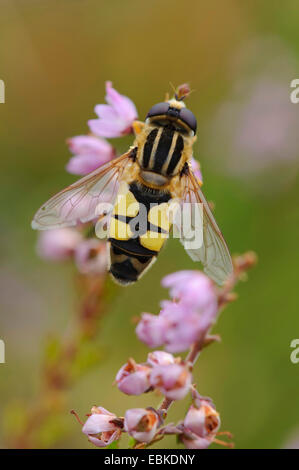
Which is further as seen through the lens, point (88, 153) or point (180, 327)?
point (88, 153)

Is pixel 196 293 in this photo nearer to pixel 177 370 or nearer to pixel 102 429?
pixel 177 370

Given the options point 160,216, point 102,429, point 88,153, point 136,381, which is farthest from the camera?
point 88,153

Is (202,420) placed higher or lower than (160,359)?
lower

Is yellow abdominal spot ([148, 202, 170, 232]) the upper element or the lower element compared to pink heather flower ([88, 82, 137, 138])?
lower

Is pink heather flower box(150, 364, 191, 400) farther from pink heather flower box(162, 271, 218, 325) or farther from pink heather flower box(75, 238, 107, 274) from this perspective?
pink heather flower box(75, 238, 107, 274)

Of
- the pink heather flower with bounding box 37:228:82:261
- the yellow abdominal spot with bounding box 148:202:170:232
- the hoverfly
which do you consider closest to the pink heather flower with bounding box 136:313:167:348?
the hoverfly

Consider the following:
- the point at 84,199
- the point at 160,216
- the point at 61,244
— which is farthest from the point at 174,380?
the point at 61,244
